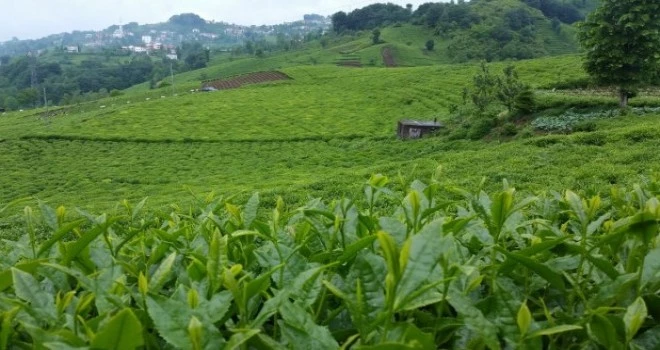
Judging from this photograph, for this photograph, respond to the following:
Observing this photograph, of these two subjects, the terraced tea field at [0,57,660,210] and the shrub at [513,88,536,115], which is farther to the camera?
the shrub at [513,88,536,115]

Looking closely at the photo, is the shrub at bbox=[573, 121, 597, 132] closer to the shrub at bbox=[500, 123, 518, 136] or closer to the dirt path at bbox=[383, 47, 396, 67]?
the shrub at bbox=[500, 123, 518, 136]

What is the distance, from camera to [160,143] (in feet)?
89.7

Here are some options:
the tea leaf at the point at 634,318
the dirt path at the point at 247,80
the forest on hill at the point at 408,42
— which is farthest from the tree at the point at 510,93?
the forest on hill at the point at 408,42

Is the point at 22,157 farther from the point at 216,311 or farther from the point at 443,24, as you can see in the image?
the point at 443,24

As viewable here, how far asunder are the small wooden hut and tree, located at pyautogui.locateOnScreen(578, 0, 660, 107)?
594 centimetres

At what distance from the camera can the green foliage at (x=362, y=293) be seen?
74cm

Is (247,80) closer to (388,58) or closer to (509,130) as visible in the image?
(388,58)

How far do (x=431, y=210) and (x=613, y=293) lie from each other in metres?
0.35

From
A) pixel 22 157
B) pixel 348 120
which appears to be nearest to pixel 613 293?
pixel 348 120

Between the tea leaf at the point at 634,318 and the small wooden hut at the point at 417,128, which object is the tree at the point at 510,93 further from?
the tea leaf at the point at 634,318

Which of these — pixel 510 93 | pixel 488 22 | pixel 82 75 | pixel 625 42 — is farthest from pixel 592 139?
pixel 82 75

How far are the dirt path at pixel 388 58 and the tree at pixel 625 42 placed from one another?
42153 mm

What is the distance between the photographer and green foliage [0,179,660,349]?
2.42ft

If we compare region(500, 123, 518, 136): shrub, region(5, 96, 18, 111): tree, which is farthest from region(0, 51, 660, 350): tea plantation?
region(5, 96, 18, 111): tree
